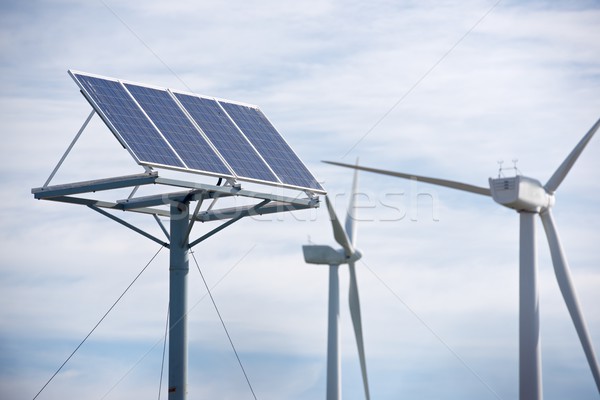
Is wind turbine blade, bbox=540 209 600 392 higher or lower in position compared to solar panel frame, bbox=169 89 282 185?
lower

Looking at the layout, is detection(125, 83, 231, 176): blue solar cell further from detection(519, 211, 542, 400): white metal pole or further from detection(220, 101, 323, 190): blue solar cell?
detection(519, 211, 542, 400): white metal pole

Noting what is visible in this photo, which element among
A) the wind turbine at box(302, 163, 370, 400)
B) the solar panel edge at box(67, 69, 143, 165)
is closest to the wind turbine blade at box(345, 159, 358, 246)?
the wind turbine at box(302, 163, 370, 400)

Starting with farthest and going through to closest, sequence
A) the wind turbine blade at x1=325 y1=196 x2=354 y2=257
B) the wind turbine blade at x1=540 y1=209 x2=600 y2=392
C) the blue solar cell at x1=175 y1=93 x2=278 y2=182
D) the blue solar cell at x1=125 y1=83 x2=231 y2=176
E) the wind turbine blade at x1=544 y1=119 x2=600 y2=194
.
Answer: the blue solar cell at x1=175 y1=93 x2=278 y2=182, the wind turbine blade at x1=325 y1=196 x2=354 y2=257, the wind turbine blade at x1=544 y1=119 x2=600 y2=194, the blue solar cell at x1=125 y1=83 x2=231 y2=176, the wind turbine blade at x1=540 y1=209 x2=600 y2=392

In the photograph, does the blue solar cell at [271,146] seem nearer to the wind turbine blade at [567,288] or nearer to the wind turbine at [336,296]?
the wind turbine at [336,296]

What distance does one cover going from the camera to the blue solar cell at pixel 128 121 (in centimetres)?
5716

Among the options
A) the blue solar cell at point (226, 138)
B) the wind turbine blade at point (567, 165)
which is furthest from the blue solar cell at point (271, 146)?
the wind turbine blade at point (567, 165)

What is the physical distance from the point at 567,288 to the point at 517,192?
16.1ft

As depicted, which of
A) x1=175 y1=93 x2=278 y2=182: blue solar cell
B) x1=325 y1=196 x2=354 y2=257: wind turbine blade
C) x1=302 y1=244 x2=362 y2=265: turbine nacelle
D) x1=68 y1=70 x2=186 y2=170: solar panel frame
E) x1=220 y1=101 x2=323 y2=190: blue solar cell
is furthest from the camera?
x1=302 y1=244 x2=362 y2=265: turbine nacelle

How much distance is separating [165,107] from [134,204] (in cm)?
465

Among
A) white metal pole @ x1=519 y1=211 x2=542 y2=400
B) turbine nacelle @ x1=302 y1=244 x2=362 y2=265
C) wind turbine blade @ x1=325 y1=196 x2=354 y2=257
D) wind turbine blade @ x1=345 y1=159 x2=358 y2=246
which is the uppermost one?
wind turbine blade @ x1=345 y1=159 x2=358 y2=246

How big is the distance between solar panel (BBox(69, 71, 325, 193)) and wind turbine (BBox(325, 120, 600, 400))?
609 cm

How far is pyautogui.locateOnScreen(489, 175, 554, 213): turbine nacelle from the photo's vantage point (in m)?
57.4

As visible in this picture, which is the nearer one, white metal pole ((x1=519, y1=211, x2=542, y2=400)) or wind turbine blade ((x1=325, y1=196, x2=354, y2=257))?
white metal pole ((x1=519, y1=211, x2=542, y2=400))

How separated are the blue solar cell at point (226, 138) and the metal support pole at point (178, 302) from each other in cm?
298
